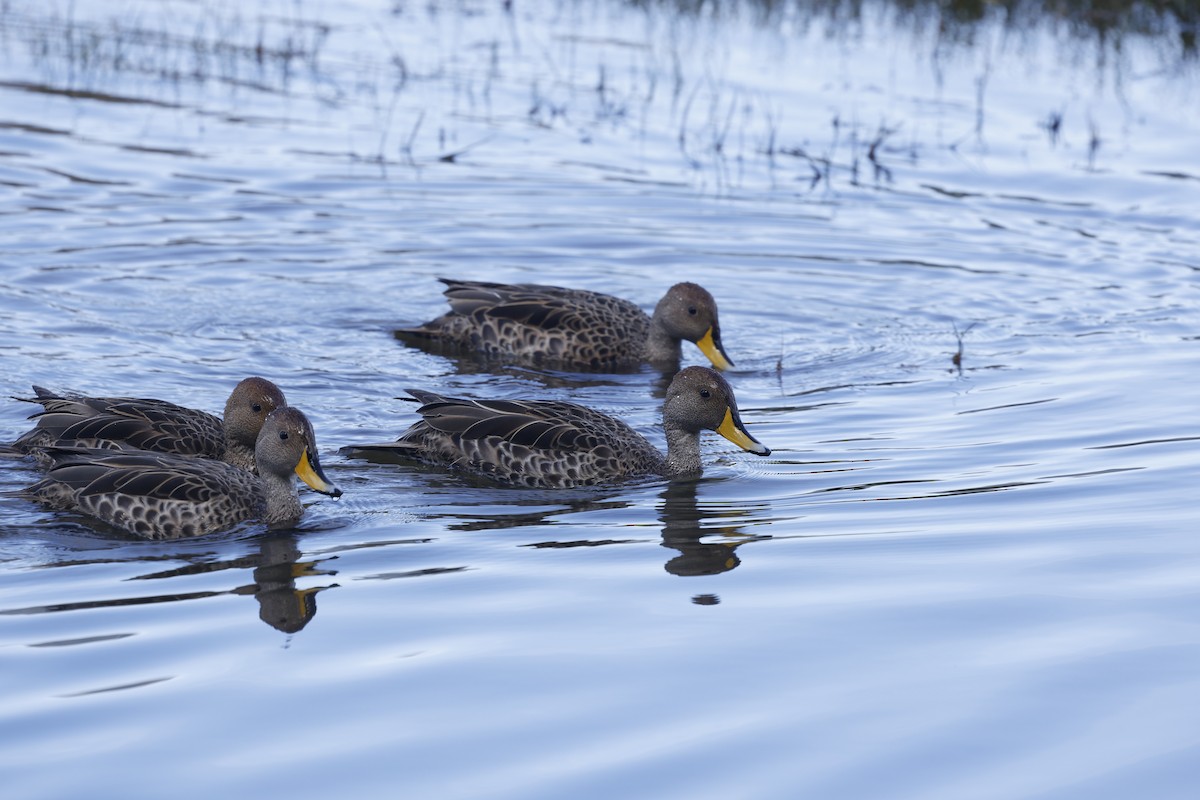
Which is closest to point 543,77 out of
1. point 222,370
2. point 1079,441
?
point 222,370

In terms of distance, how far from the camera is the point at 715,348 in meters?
11.8

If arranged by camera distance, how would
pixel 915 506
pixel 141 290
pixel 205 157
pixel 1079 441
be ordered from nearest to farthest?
pixel 915 506 < pixel 1079 441 < pixel 141 290 < pixel 205 157

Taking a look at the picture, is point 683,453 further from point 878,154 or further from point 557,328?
point 878,154

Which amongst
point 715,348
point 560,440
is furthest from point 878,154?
point 560,440

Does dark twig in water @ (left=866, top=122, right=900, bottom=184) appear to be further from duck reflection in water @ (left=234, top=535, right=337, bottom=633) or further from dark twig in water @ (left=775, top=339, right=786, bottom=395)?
duck reflection in water @ (left=234, top=535, right=337, bottom=633)

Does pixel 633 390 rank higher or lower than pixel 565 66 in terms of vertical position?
lower

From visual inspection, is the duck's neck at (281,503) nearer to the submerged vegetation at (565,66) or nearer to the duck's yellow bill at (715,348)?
the duck's yellow bill at (715,348)

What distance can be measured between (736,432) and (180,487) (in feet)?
9.78

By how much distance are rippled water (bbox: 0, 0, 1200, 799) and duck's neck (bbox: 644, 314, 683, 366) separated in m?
0.29

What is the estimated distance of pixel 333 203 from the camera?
1551cm

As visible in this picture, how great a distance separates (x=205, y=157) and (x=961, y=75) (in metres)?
9.33

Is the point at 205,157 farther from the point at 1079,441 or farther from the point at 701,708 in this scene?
the point at 701,708

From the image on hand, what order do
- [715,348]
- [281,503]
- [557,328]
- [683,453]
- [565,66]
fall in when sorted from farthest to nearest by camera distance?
1. [565,66]
2. [557,328]
3. [715,348]
4. [683,453]
5. [281,503]

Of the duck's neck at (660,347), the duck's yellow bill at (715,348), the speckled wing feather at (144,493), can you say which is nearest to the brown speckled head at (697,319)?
the duck's yellow bill at (715,348)
